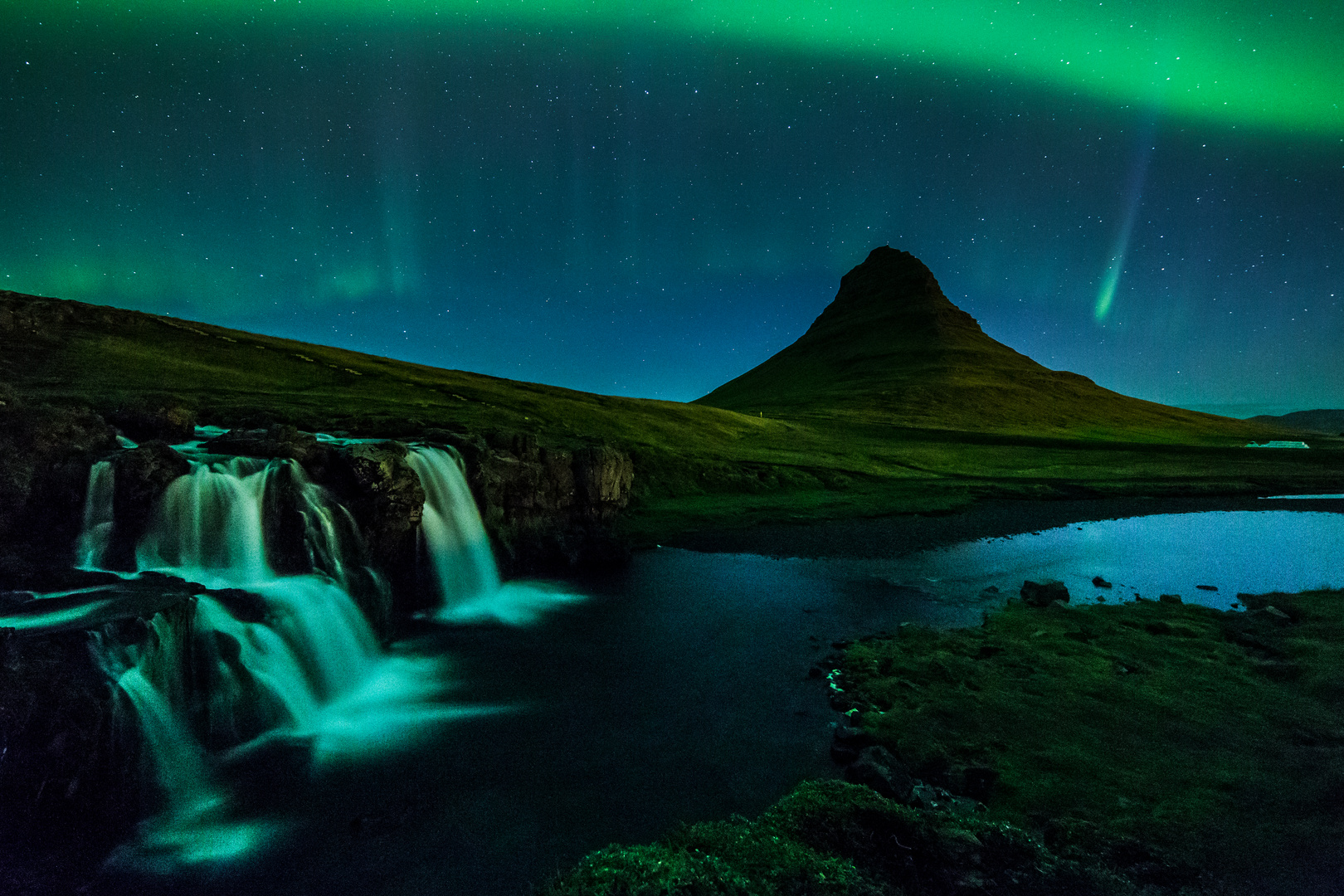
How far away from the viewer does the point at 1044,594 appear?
26500 millimetres

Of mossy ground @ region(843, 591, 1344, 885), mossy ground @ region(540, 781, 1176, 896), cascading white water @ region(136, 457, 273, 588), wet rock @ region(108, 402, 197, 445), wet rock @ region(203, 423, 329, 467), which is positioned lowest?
mossy ground @ region(843, 591, 1344, 885)

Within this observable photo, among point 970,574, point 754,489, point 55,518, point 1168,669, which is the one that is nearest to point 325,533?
point 55,518

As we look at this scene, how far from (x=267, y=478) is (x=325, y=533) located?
10.4 ft

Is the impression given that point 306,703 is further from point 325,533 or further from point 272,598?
point 325,533

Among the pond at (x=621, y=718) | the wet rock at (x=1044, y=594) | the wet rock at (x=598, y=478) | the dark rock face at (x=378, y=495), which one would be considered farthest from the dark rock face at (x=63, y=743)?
the wet rock at (x=1044, y=594)

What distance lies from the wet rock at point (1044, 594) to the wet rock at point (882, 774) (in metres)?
15.6

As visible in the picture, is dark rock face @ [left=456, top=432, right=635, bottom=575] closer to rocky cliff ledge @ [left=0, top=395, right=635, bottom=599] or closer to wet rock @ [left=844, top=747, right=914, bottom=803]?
rocky cliff ledge @ [left=0, top=395, right=635, bottom=599]

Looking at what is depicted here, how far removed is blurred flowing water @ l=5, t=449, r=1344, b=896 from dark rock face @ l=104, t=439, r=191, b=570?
0.42m

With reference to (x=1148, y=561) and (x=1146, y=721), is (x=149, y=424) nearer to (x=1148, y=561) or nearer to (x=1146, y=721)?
(x=1146, y=721)

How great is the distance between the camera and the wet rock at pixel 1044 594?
2616cm

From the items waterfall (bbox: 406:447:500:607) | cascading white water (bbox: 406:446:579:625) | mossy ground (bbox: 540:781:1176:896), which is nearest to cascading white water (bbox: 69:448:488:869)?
cascading white water (bbox: 406:446:579:625)

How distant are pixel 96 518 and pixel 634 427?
64.8 metres

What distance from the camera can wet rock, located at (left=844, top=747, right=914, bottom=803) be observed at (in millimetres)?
12711

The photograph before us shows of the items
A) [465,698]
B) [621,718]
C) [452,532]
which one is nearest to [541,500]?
[452,532]
